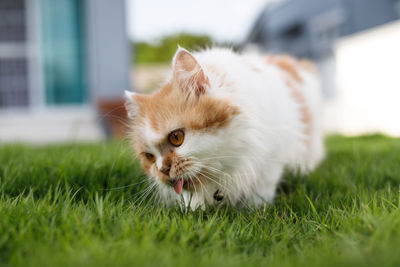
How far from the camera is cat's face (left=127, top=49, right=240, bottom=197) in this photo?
167cm

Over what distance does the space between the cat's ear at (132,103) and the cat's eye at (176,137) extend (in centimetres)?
37

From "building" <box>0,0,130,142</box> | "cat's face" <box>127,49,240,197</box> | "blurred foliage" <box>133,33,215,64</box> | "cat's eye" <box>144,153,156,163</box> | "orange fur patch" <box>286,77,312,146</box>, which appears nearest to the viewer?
"cat's face" <box>127,49,240,197</box>

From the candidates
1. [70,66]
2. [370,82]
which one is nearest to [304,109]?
[370,82]

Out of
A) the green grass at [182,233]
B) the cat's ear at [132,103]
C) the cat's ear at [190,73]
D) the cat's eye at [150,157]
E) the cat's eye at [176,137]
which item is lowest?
the green grass at [182,233]

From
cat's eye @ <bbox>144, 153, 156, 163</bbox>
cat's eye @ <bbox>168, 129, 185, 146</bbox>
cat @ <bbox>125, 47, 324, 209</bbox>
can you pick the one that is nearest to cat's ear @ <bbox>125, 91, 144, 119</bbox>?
cat @ <bbox>125, 47, 324, 209</bbox>

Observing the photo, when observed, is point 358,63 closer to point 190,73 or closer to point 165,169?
point 190,73

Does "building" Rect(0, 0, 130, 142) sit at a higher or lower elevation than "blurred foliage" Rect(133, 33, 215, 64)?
lower

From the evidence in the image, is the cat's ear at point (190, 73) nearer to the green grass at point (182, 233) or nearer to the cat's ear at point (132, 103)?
the cat's ear at point (132, 103)

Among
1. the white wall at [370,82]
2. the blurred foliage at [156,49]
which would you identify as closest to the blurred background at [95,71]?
the white wall at [370,82]

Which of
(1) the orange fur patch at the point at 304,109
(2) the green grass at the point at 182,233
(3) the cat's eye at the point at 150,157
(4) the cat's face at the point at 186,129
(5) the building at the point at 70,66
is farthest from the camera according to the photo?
(5) the building at the point at 70,66

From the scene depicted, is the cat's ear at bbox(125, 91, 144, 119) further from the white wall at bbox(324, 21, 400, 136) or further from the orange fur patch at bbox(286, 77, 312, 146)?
the white wall at bbox(324, 21, 400, 136)

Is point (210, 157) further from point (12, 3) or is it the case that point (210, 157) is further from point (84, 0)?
point (12, 3)

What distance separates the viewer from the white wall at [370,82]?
496cm

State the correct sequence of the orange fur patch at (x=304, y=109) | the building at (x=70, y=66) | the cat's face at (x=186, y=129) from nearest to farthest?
the cat's face at (x=186, y=129) → the orange fur patch at (x=304, y=109) → the building at (x=70, y=66)
